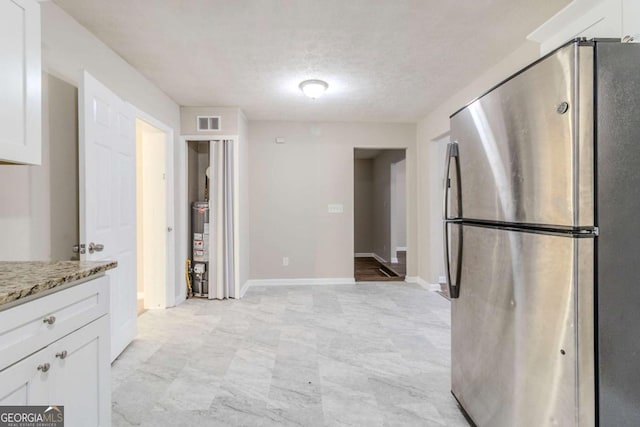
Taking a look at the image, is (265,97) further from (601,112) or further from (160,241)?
(601,112)

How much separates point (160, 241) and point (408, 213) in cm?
352

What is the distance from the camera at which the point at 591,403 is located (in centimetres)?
105

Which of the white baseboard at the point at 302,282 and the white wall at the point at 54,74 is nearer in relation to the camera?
the white wall at the point at 54,74

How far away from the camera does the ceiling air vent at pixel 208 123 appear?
408cm

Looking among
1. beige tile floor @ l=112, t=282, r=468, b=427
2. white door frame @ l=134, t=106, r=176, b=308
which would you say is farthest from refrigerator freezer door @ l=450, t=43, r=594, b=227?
white door frame @ l=134, t=106, r=176, b=308

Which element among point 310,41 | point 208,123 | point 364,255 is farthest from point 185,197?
point 364,255

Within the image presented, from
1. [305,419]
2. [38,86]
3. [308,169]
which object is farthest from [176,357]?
[308,169]

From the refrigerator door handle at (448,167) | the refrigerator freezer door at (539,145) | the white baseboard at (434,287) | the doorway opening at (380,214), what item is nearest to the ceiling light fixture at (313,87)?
the refrigerator door handle at (448,167)

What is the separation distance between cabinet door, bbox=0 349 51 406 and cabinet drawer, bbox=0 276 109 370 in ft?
0.09

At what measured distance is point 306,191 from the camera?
16.0 feet

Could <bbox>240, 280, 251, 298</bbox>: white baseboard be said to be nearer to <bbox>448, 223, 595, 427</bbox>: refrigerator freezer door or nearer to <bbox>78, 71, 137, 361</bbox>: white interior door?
<bbox>78, 71, 137, 361</bbox>: white interior door

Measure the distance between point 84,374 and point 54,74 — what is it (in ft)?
5.88

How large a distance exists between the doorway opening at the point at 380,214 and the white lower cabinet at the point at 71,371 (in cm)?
419

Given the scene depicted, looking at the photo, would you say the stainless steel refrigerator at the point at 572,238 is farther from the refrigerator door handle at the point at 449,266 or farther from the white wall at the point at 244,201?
the white wall at the point at 244,201
